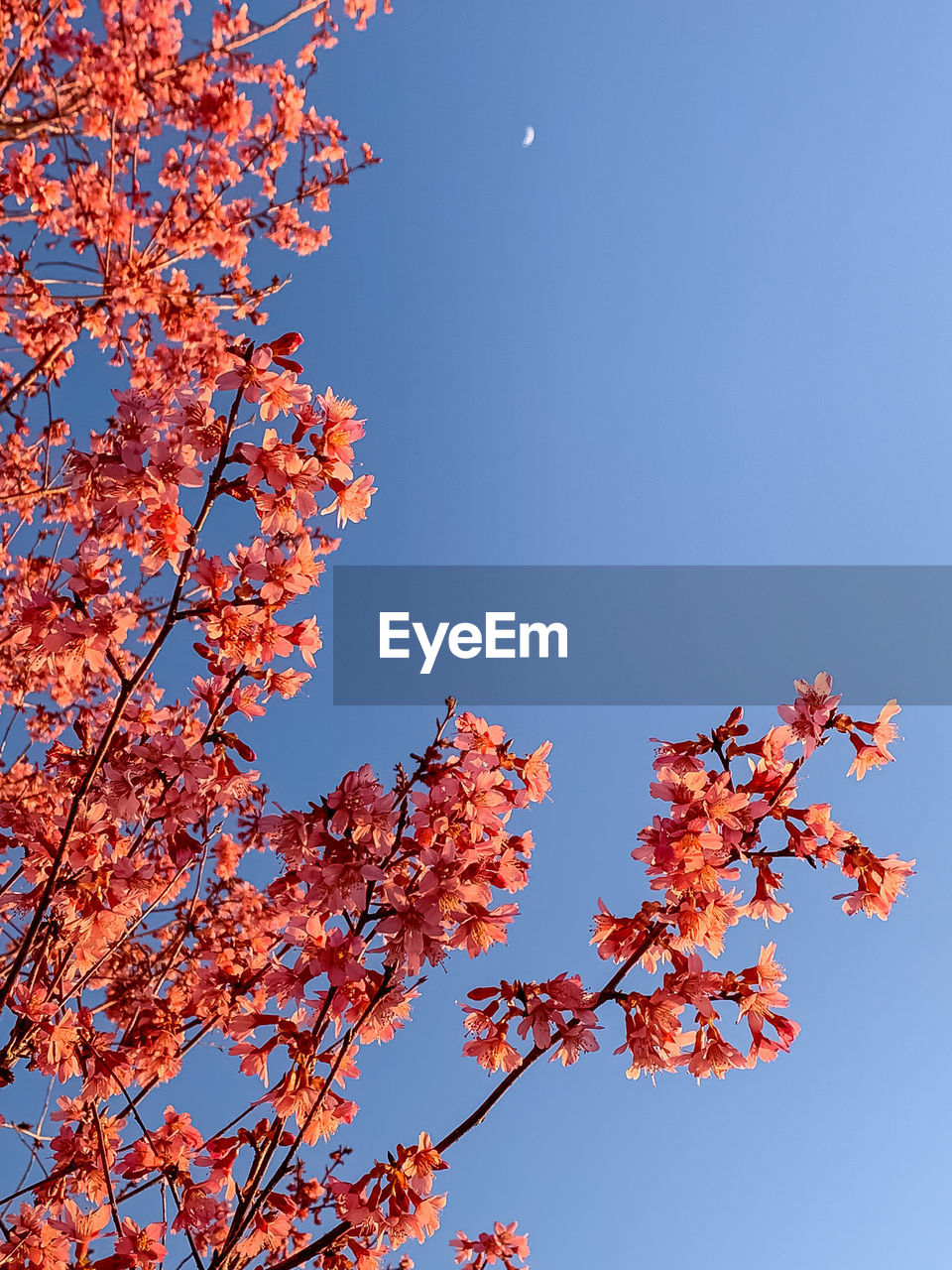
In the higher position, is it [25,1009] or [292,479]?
[292,479]

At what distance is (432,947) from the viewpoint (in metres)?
2.32

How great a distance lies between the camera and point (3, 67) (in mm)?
4375

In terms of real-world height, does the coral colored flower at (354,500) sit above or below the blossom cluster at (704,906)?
above

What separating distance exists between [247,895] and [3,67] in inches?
219

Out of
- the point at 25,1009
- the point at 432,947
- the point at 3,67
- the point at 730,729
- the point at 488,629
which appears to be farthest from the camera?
the point at 488,629

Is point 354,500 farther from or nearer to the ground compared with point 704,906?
farther from the ground

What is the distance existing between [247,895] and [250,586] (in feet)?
14.9

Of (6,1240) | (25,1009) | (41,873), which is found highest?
(41,873)

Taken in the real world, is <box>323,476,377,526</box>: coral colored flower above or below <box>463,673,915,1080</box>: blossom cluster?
above

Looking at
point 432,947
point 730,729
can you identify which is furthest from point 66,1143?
point 730,729

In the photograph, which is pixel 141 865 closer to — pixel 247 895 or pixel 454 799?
pixel 454 799

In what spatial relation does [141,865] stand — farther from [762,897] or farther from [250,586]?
[762,897]

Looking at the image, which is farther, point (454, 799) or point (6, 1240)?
point (6, 1240)

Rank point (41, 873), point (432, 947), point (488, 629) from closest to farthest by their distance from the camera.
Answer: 1. point (432, 947)
2. point (41, 873)
3. point (488, 629)
